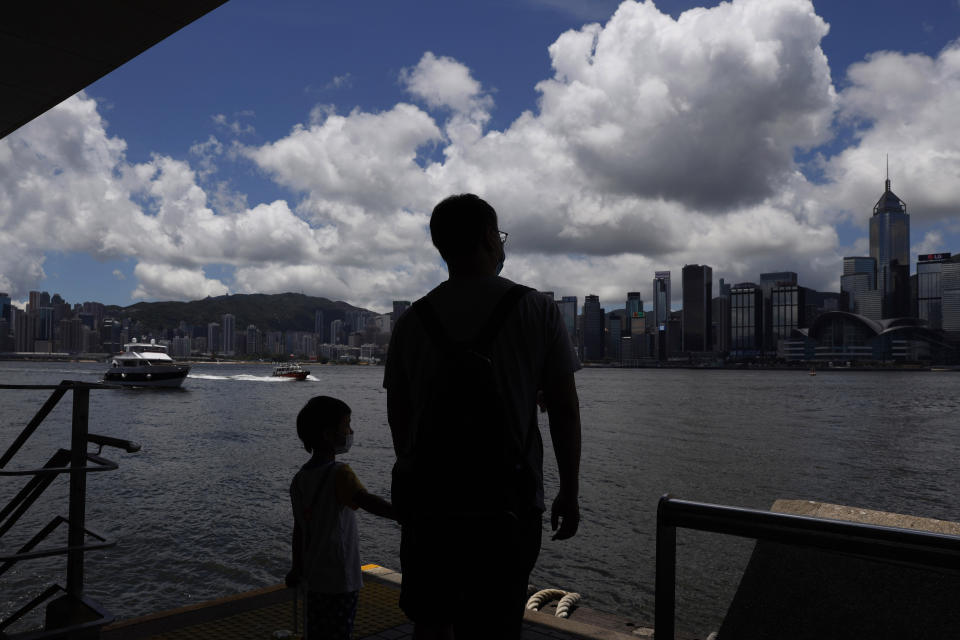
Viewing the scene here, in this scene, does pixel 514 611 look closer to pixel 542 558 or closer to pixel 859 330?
pixel 542 558

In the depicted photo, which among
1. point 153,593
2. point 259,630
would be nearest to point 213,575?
point 153,593

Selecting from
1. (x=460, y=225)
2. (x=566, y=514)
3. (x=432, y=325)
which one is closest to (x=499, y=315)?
(x=432, y=325)

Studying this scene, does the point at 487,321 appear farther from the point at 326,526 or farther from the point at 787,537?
the point at 326,526

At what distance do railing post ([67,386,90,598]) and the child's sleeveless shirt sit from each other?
1322 millimetres

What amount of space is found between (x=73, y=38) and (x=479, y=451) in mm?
3611

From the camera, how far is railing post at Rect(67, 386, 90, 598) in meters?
3.46

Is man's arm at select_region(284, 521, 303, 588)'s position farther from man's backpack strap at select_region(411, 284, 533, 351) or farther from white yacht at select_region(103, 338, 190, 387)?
white yacht at select_region(103, 338, 190, 387)

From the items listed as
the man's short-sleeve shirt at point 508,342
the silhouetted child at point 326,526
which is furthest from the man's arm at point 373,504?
the man's short-sleeve shirt at point 508,342

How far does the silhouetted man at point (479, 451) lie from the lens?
1789 mm

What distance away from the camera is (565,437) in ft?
6.27

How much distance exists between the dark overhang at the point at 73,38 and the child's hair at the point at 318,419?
82.1 inches

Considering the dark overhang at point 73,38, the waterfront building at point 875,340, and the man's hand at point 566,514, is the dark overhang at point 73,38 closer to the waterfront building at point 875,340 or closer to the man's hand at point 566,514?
the man's hand at point 566,514

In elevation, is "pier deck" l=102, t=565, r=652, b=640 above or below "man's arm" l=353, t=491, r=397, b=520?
below

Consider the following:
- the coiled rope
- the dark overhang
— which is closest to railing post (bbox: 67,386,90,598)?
the dark overhang
